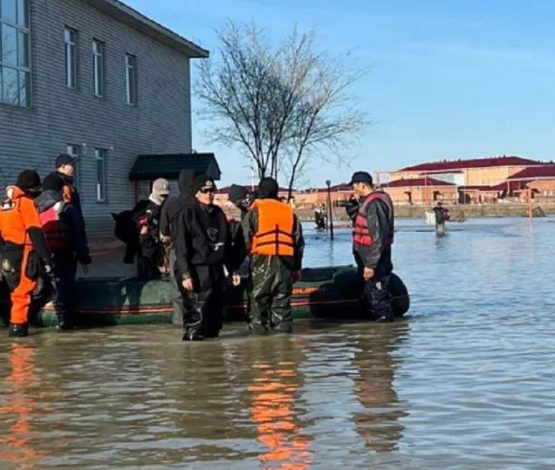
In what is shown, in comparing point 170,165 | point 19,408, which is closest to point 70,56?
point 170,165

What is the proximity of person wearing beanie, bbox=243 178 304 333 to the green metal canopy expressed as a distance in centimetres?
2281

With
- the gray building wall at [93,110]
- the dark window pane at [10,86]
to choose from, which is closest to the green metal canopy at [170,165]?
the gray building wall at [93,110]

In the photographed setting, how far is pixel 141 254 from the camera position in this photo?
13984 mm

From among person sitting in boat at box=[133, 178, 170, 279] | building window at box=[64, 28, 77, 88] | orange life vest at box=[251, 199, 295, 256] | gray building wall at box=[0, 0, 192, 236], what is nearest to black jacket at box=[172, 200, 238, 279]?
orange life vest at box=[251, 199, 295, 256]

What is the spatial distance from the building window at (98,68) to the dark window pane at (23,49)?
4856mm

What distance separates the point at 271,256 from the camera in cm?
1188

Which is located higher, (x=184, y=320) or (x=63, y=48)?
(x=63, y=48)

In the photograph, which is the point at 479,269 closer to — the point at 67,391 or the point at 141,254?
the point at 141,254

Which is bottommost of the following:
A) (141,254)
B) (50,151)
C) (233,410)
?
(233,410)

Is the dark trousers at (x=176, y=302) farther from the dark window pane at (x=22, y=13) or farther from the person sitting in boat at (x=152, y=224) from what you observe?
the dark window pane at (x=22, y=13)

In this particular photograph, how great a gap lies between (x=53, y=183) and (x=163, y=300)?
6.07 feet

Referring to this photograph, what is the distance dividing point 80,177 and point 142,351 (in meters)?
20.5

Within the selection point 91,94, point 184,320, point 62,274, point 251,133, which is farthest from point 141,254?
point 251,133

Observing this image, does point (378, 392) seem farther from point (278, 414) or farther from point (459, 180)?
point (459, 180)
